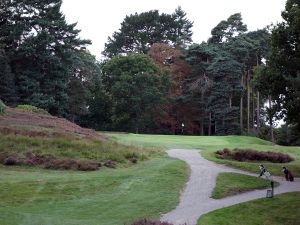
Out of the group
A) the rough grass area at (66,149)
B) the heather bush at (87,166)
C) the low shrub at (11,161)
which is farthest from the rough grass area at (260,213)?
the low shrub at (11,161)

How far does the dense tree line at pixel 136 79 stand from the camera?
2276 inches

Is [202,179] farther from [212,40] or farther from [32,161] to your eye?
[212,40]

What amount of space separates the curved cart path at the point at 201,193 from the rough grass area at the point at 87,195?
0.51m

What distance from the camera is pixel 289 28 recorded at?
94.3ft

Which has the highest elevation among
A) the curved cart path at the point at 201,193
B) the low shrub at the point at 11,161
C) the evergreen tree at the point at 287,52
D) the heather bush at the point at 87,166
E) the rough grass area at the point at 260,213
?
the evergreen tree at the point at 287,52

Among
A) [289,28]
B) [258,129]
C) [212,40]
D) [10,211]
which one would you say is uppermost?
[212,40]

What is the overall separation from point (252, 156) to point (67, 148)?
1437 centimetres

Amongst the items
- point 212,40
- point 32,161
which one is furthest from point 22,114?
point 212,40

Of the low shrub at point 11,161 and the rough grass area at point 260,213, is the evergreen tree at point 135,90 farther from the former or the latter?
the rough grass area at point 260,213

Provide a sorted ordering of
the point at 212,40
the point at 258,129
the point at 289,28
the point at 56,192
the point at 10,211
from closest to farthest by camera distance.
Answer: the point at 10,211
the point at 56,192
the point at 289,28
the point at 258,129
the point at 212,40

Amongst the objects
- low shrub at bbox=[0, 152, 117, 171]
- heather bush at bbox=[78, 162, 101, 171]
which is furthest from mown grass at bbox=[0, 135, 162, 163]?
heather bush at bbox=[78, 162, 101, 171]

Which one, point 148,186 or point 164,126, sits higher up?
point 164,126

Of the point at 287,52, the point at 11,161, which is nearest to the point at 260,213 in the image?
the point at 11,161

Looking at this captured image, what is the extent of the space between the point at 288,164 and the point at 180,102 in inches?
1367
